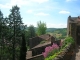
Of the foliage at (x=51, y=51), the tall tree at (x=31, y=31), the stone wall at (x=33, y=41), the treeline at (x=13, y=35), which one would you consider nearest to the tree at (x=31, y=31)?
the tall tree at (x=31, y=31)

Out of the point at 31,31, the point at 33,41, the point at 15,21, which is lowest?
the point at 33,41

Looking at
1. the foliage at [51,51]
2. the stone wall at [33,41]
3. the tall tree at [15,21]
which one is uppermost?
the tall tree at [15,21]

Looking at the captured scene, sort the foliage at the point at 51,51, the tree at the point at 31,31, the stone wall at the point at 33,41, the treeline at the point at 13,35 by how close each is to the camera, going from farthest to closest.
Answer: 1. the tree at the point at 31,31
2. the stone wall at the point at 33,41
3. the treeline at the point at 13,35
4. the foliage at the point at 51,51

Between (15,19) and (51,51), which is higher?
(15,19)

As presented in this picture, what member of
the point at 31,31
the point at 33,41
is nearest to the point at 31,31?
the point at 31,31

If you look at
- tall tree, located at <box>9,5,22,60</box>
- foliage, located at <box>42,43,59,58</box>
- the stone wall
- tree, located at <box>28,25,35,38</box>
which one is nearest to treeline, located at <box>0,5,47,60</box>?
tall tree, located at <box>9,5,22,60</box>

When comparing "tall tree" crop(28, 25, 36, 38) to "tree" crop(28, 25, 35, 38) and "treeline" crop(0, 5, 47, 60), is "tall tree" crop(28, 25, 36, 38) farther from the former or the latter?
"treeline" crop(0, 5, 47, 60)

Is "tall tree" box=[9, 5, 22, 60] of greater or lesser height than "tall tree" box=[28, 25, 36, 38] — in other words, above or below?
above

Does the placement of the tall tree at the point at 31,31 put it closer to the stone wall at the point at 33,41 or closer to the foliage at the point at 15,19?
the stone wall at the point at 33,41

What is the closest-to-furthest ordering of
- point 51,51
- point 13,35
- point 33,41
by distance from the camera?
point 51,51
point 13,35
point 33,41

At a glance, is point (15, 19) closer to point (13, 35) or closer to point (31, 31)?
point (13, 35)

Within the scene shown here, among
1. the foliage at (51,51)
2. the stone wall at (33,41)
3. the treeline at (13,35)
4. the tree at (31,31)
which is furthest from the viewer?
the tree at (31,31)

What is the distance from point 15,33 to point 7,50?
391cm

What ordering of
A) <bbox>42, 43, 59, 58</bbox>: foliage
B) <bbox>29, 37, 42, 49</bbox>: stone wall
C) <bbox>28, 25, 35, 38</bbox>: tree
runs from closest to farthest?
<bbox>42, 43, 59, 58</bbox>: foliage
<bbox>29, 37, 42, 49</bbox>: stone wall
<bbox>28, 25, 35, 38</bbox>: tree
